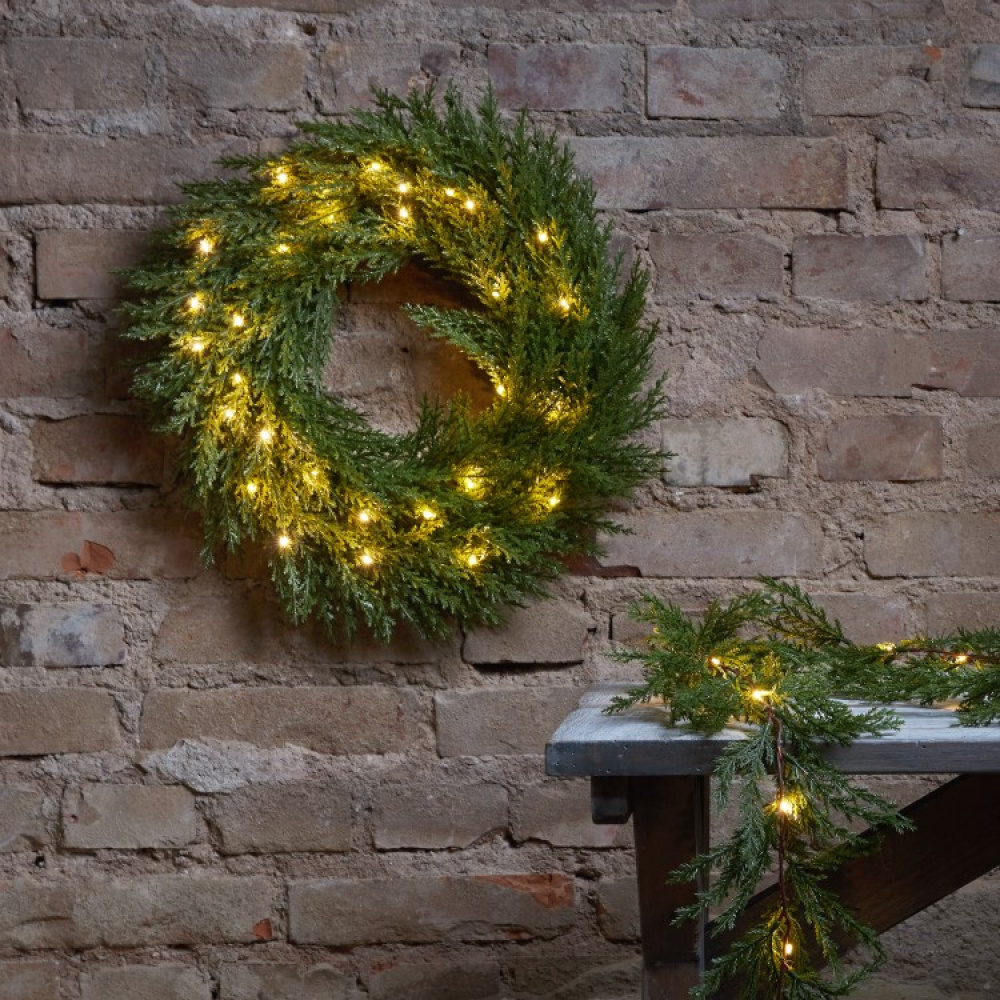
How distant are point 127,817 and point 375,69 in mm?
1184

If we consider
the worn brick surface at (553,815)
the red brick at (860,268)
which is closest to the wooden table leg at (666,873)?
the worn brick surface at (553,815)

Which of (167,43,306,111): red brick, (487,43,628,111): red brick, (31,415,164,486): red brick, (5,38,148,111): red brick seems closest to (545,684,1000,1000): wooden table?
(31,415,164,486): red brick

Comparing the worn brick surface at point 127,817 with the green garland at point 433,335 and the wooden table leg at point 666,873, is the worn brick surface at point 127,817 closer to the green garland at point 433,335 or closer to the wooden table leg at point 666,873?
the green garland at point 433,335

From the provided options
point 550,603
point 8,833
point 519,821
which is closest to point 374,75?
point 550,603

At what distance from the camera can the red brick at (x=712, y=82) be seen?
71.4 inches

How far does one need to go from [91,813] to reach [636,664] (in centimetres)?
85

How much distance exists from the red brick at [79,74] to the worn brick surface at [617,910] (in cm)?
138

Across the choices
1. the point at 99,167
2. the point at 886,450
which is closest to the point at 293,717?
the point at 99,167

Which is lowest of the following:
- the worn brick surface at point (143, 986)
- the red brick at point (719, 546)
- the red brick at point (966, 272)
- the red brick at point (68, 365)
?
the worn brick surface at point (143, 986)

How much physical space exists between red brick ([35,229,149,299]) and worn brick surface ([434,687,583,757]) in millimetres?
804

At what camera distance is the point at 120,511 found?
1.81 m

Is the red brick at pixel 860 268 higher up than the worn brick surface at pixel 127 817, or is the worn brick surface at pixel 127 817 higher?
the red brick at pixel 860 268

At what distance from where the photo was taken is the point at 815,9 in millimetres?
1820

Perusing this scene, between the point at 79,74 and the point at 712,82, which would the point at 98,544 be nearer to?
the point at 79,74
